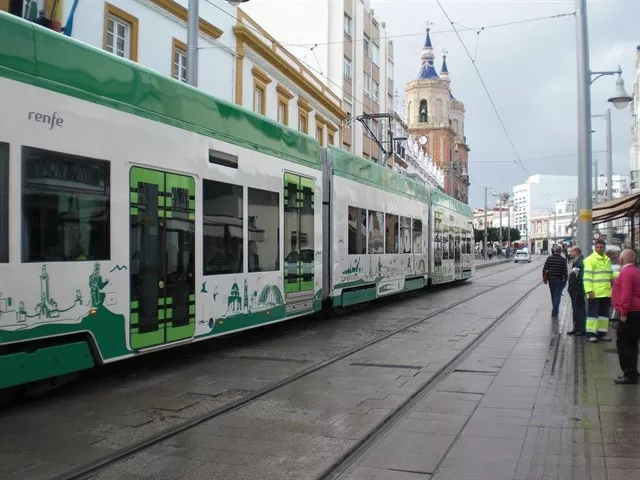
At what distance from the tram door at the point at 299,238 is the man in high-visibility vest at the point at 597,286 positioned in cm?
503

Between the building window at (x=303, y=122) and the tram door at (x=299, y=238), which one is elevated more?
the building window at (x=303, y=122)

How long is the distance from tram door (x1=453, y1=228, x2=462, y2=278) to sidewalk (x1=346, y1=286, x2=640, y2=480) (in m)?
17.9

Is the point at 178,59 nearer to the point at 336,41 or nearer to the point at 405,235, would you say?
the point at 405,235

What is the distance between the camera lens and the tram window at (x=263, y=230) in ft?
33.9

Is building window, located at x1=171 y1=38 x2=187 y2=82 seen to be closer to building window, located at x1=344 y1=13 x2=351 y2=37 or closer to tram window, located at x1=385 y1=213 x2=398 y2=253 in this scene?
tram window, located at x1=385 y1=213 x2=398 y2=253

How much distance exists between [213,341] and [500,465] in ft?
24.0

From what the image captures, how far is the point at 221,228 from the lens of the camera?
9445mm

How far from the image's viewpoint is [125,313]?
746 centimetres

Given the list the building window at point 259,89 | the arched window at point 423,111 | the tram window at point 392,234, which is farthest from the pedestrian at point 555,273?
the arched window at point 423,111

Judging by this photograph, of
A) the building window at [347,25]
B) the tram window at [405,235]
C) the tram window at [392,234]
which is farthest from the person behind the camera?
the building window at [347,25]

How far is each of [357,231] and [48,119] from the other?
31.6 ft

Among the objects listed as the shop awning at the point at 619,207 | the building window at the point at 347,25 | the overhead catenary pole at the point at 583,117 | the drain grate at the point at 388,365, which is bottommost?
the drain grate at the point at 388,365

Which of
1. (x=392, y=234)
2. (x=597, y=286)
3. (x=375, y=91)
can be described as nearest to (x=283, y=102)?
(x=392, y=234)

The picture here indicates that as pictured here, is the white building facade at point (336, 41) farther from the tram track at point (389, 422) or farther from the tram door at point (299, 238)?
the tram track at point (389, 422)
